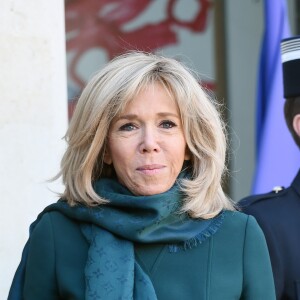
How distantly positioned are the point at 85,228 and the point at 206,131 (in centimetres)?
47

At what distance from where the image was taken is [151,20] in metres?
6.60

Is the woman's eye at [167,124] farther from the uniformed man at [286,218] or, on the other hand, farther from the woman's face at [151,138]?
the uniformed man at [286,218]

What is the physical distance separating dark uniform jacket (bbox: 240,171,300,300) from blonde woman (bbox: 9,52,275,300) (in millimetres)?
348

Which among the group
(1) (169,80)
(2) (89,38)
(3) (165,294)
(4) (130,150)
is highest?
(2) (89,38)

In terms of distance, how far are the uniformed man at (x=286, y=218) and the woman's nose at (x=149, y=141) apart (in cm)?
64

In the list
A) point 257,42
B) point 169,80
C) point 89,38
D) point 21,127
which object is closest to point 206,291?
point 169,80

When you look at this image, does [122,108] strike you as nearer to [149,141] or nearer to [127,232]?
[149,141]

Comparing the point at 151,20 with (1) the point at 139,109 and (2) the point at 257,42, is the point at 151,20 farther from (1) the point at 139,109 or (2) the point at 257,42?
(1) the point at 139,109

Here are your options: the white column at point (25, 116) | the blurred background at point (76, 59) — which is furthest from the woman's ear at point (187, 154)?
the white column at point (25, 116)

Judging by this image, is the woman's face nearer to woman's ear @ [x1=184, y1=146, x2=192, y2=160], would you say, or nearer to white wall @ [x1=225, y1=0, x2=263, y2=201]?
woman's ear @ [x1=184, y1=146, x2=192, y2=160]

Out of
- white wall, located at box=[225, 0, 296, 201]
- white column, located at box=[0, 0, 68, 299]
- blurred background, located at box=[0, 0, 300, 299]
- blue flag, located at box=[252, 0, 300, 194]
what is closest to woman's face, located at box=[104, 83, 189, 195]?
blurred background, located at box=[0, 0, 300, 299]

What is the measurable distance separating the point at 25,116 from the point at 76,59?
1966 millimetres

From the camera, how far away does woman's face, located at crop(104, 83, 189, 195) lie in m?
3.19

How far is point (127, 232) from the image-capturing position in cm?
317
